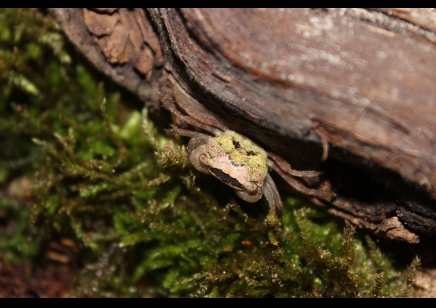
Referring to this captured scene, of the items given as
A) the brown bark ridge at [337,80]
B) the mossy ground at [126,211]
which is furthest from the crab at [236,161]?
the brown bark ridge at [337,80]

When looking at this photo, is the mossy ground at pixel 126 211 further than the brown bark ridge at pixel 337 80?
Yes

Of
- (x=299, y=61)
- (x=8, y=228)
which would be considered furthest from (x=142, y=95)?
(x=8, y=228)

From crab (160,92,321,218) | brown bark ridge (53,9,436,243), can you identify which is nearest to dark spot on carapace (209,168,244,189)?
crab (160,92,321,218)

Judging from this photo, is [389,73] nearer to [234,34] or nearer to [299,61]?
[299,61]

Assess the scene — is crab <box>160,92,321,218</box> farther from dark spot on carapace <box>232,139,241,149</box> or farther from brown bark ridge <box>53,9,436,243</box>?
brown bark ridge <box>53,9,436,243</box>

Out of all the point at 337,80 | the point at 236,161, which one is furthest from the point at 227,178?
the point at 337,80

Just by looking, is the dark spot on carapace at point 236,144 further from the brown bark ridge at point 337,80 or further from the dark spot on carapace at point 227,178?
the brown bark ridge at point 337,80
